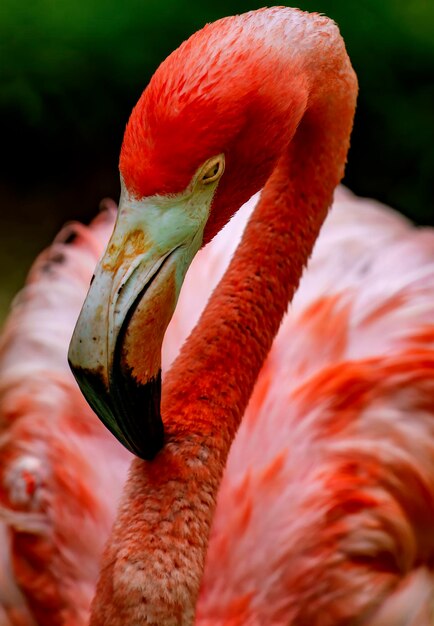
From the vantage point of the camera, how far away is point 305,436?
5.52 feet

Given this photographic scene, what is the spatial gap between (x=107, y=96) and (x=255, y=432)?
1604 millimetres

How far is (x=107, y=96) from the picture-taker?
3010mm

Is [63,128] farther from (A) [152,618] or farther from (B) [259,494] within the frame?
(A) [152,618]

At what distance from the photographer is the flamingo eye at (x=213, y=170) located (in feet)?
3.85

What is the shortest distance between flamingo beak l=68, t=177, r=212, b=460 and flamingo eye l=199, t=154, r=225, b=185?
22 millimetres

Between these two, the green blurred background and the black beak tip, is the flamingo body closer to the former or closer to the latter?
the black beak tip

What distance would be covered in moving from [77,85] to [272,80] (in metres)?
1.94

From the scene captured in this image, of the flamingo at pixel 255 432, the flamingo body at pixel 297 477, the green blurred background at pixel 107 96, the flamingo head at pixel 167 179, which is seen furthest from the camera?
the green blurred background at pixel 107 96

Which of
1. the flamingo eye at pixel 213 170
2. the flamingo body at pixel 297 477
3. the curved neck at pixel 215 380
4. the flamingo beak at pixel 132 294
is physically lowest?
the flamingo body at pixel 297 477

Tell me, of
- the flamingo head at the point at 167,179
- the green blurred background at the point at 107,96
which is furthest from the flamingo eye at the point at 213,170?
the green blurred background at the point at 107,96

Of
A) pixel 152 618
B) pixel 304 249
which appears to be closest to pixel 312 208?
pixel 304 249

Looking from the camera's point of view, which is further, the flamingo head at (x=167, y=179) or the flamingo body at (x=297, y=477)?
the flamingo body at (x=297, y=477)

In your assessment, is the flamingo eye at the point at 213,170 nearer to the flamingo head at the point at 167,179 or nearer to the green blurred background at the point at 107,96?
the flamingo head at the point at 167,179

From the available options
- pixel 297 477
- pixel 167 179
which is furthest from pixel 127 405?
pixel 297 477
